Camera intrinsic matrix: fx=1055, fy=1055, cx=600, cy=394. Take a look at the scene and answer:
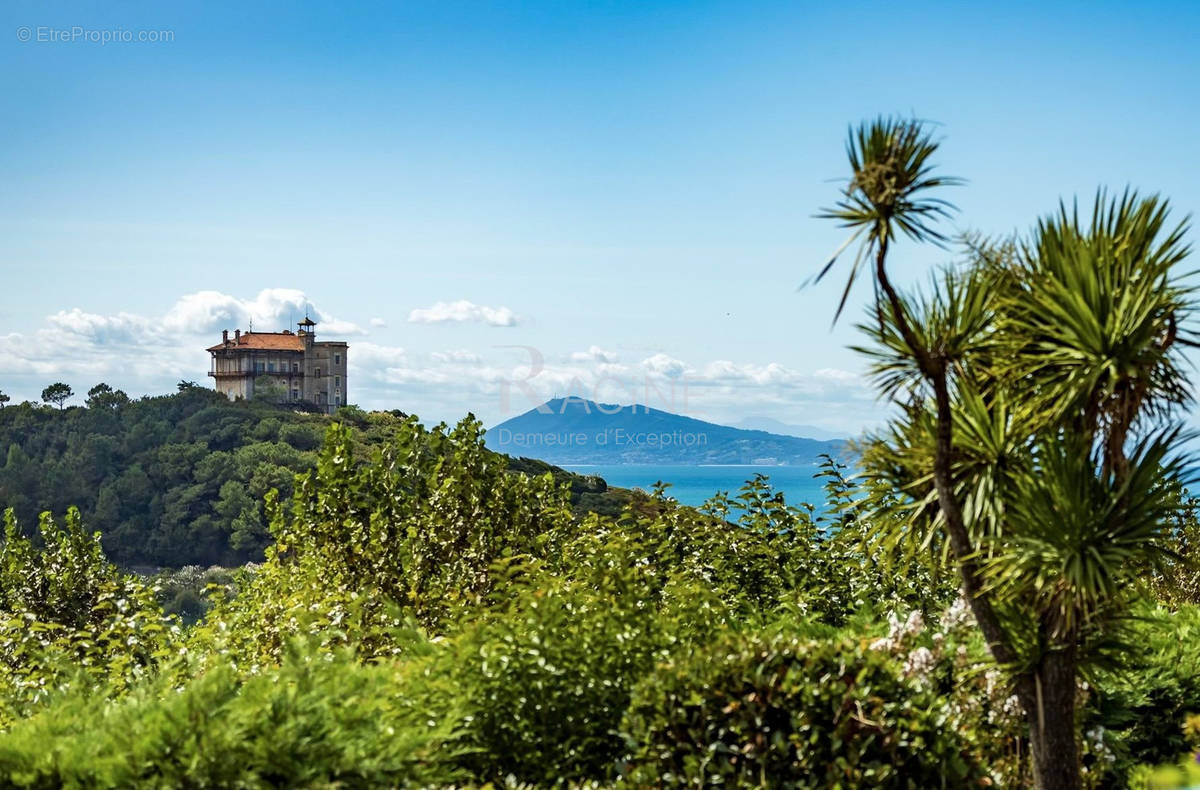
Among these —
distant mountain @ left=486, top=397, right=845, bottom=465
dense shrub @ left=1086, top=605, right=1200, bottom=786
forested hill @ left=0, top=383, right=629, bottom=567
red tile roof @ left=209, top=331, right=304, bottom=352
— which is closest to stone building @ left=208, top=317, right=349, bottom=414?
red tile roof @ left=209, top=331, right=304, bottom=352

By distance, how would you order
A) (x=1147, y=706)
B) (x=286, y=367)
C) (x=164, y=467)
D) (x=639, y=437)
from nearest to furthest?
(x=1147, y=706) → (x=164, y=467) → (x=286, y=367) → (x=639, y=437)

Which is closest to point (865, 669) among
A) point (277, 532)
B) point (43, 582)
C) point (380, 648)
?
point (380, 648)

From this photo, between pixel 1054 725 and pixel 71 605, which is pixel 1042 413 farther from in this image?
pixel 71 605

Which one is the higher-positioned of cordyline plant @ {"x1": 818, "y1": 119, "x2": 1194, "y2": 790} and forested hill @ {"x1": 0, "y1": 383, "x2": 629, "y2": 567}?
cordyline plant @ {"x1": 818, "y1": 119, "x2": 1194, "y2": 790}

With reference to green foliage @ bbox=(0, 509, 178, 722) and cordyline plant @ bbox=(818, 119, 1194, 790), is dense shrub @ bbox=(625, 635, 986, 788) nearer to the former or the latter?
cordyline plant @ bbox=(818, 119, 1194, 790)

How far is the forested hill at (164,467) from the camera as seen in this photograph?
6262 cm

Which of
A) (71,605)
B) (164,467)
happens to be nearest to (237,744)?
(71,605)

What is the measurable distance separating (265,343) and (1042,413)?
322ft

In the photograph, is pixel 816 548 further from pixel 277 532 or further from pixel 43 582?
pixel 43 582

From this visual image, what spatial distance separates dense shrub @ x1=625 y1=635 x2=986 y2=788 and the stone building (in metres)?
92.2

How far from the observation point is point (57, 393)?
3068 inches

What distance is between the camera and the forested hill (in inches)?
2466

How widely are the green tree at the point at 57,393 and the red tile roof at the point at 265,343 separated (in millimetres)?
18146

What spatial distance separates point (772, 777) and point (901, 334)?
5.22 ft
